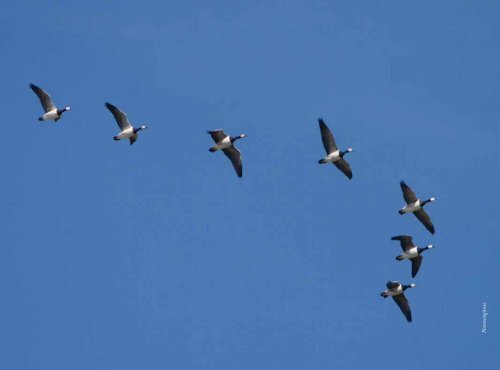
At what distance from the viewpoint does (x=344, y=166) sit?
522 feet

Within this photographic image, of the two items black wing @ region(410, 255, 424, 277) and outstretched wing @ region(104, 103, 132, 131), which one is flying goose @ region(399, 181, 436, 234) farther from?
outstretched wing @ region(104, 103, 132, 131)

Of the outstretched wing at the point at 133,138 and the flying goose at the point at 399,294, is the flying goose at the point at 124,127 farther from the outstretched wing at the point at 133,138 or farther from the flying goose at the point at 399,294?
the flying goose at the point at 399,294

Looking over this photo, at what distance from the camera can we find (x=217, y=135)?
516ft

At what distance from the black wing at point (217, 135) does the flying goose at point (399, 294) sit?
434 inches

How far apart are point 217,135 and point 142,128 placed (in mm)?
4501

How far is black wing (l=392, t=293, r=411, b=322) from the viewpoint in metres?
158

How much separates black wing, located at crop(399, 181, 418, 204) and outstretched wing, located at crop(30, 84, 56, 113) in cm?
Answer: 1801

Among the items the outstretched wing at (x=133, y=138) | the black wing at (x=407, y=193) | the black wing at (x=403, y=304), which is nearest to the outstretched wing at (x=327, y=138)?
the black wing at (x=407, y=193)

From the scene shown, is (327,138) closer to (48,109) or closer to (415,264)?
(415,264)

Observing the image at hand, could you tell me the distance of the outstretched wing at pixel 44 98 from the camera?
158850 millimetres

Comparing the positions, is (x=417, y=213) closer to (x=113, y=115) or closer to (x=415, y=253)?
(x=415, y=253)

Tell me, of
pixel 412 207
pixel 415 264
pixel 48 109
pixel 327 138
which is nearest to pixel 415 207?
pixel 412 207

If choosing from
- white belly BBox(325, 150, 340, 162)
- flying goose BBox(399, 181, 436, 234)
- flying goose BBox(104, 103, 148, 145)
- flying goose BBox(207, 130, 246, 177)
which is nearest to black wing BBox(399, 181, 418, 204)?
flying goose BBox(399, 181, 436, 234)

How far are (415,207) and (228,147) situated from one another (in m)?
10.0
